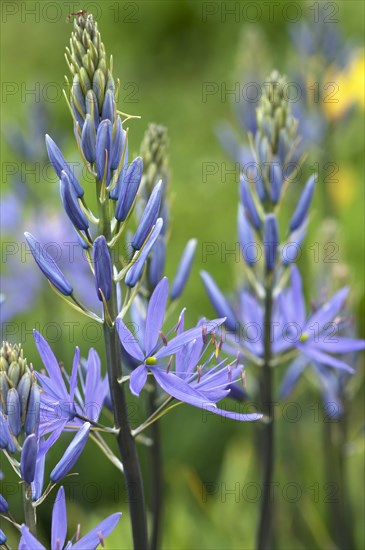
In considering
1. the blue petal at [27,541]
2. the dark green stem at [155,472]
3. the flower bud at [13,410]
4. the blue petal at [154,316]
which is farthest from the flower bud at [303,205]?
the blue petal at [27,541]

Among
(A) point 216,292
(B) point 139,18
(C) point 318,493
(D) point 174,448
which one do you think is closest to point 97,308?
(D) point 174,448

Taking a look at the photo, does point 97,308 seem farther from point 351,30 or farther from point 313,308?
point 351,30

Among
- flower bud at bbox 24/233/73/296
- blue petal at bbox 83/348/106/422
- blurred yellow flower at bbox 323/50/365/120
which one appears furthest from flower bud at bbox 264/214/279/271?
blurred yellow flower at bbox 323/50/365/120

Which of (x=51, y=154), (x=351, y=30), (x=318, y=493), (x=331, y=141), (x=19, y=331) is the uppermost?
(x=351, y=30)

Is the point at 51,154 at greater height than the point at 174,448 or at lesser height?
greater

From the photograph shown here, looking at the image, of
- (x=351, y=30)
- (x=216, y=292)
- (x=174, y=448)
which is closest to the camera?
(x=216, y=292)

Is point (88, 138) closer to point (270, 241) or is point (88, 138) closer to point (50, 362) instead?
point (50, 362)

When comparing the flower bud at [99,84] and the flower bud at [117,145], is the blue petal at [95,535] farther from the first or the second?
the flower bud at [99,84]
